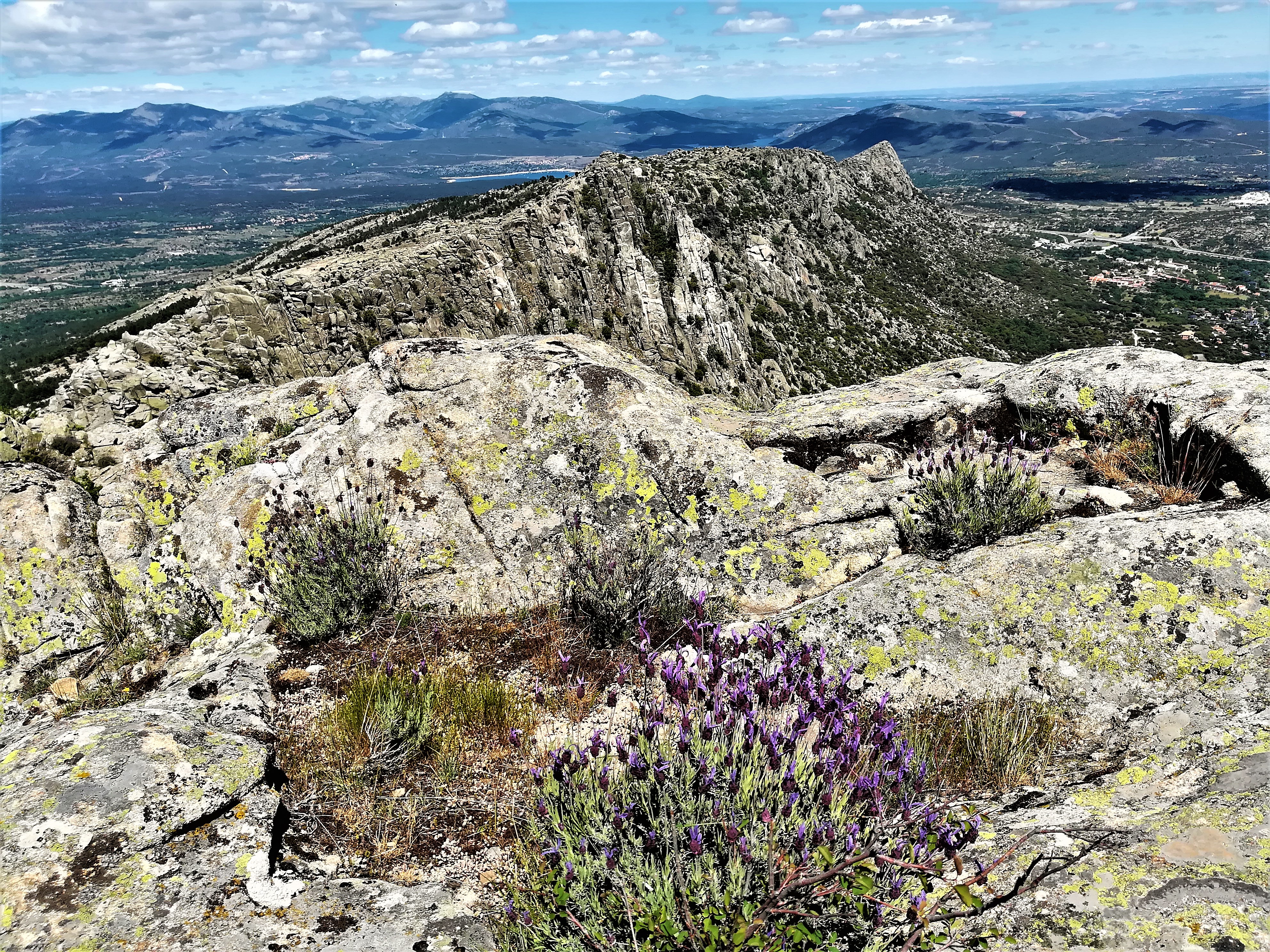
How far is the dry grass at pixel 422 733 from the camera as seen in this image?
3236 millimetres

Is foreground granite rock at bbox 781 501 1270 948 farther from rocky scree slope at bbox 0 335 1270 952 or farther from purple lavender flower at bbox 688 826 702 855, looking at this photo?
purple lavender flower at bbox 688 826 702 855

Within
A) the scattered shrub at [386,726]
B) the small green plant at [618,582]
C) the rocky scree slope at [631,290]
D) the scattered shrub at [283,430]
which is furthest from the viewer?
the rocky scree slope at [631,290]

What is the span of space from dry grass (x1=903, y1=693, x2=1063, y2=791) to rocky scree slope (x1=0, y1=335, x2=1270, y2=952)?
5.7 inches

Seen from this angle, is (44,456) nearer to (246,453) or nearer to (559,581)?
(246,453)

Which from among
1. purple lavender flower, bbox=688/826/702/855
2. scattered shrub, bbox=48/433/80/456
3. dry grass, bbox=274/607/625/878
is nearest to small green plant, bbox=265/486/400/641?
dry grass, bbox=274/607/625/878

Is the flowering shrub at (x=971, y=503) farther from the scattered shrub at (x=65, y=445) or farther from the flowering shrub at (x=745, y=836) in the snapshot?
the scattered shrub at (x=65, y=445)

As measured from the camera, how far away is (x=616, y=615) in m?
4.70

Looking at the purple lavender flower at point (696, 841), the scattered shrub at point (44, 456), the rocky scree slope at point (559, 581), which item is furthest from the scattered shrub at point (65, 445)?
the purple lavender flower at point (696, 841)

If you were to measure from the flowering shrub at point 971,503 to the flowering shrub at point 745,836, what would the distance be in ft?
8.33

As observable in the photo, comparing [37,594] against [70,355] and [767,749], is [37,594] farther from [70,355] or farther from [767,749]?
[70,355]

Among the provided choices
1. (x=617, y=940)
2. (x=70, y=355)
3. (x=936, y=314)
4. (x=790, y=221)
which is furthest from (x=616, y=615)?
(x=936, y=314)

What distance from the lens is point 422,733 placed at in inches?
146

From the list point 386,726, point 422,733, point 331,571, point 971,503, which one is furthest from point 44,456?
point 971,503

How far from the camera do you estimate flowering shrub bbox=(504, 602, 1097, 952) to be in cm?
223
